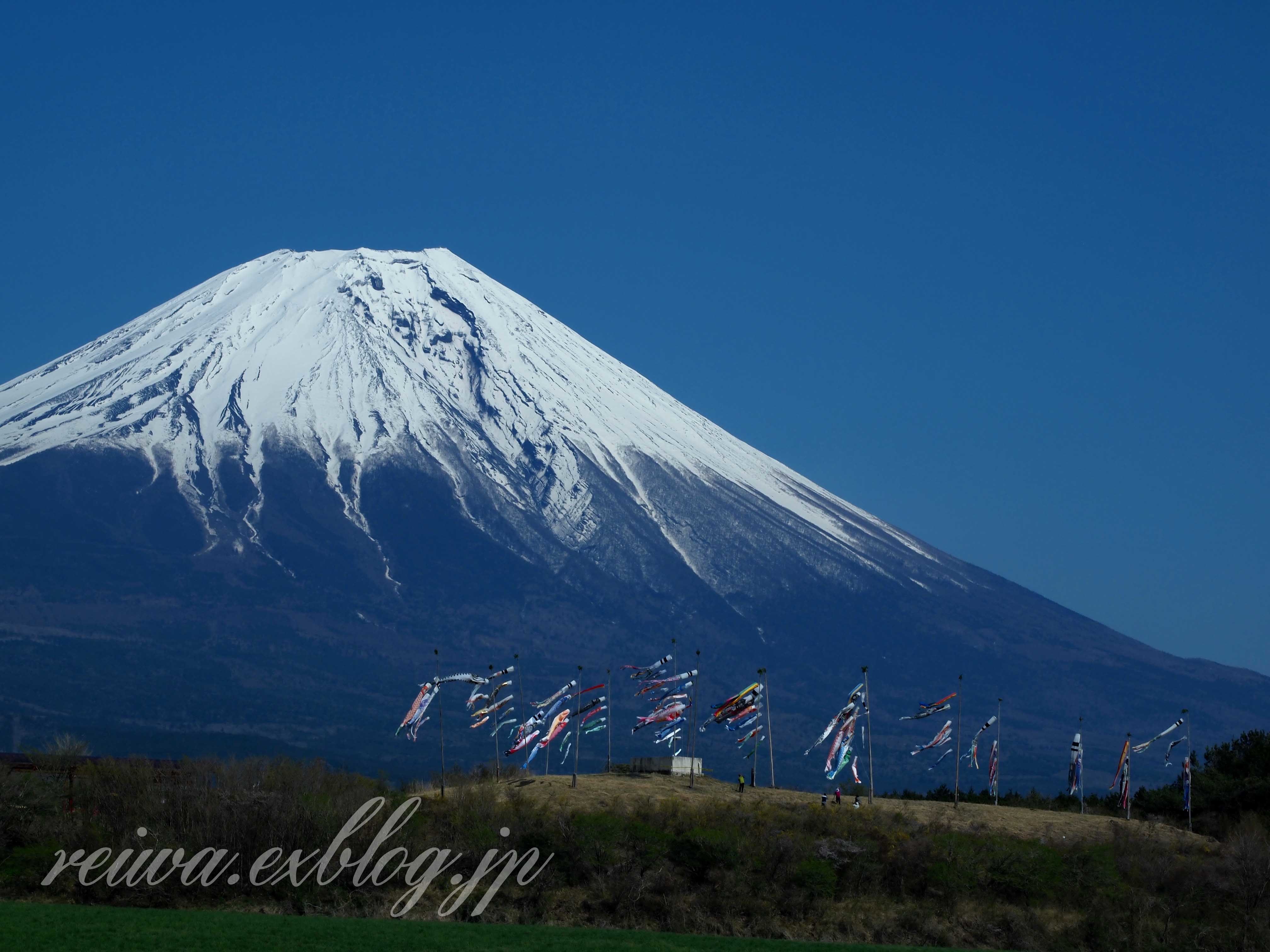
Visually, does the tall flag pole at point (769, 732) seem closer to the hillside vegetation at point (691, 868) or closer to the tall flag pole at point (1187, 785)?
the hillside vegetation at point (691, 868)

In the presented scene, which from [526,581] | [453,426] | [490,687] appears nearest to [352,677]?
[490,687]

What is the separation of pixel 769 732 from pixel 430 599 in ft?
361

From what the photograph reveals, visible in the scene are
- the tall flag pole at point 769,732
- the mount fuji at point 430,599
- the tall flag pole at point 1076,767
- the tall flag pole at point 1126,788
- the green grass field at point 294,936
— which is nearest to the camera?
the green grass field at point 294,936

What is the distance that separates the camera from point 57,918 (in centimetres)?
3098

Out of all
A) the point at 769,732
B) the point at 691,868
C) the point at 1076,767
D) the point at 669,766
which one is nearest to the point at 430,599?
the point at 769,732

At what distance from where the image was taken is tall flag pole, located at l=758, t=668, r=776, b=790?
1973 inches

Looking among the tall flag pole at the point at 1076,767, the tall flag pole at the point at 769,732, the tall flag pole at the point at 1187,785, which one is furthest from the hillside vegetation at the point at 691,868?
the tall flag pole at the point at 1076,767

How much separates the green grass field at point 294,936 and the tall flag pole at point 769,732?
462 inches

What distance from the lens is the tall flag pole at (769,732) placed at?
1973 inches

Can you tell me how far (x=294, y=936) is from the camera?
1210 inches

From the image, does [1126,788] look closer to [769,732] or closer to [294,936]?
[769,732]

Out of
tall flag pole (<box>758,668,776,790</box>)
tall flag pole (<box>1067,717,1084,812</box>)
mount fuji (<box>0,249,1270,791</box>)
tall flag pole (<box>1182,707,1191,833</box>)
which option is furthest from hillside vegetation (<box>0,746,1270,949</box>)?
mount fuji (<box>0,249,1270,791</box>)

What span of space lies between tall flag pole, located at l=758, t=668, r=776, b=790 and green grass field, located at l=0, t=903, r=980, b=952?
11724 millimetres

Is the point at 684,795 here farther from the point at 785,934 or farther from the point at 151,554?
the point at 151,554
